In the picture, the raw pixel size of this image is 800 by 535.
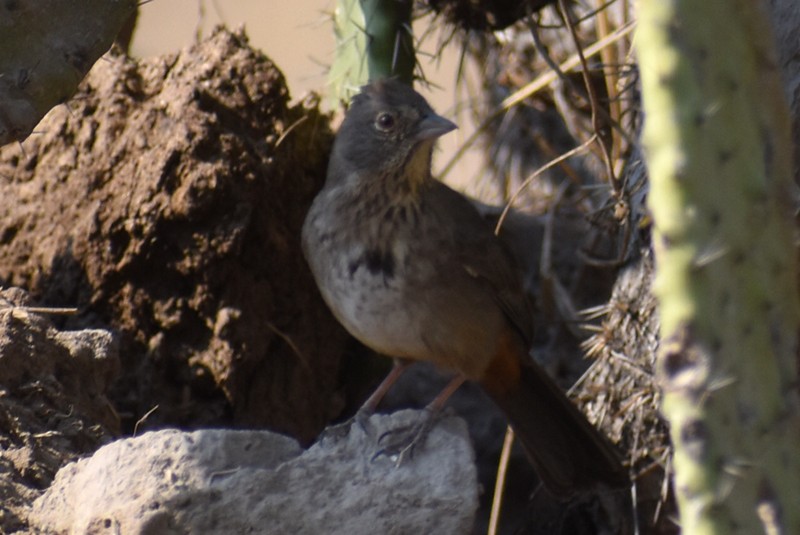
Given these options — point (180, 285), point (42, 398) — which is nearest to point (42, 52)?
point (42, 398)

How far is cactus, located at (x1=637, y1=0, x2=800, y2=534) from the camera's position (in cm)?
185

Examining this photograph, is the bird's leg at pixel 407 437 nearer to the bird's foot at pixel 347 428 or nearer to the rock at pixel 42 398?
the bird's foot at pixel 347 428

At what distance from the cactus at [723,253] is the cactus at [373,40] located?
2665mm

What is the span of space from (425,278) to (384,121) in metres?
0.62

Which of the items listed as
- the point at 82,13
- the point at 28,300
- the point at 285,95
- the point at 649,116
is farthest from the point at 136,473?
the point at 285,95

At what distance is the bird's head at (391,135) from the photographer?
159 inches

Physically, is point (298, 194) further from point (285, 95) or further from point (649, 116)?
point (649, 116)

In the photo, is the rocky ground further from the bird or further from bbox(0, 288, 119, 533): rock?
the bird

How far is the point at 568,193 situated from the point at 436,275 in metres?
2.66

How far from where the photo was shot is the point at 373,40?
14.7 ft

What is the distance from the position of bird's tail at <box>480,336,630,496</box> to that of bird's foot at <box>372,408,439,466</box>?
0.72m

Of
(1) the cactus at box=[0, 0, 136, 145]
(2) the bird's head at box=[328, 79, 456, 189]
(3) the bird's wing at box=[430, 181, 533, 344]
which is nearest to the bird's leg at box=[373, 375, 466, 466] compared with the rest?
(3) the bird's wing at box=[430, 181, 533, 344]

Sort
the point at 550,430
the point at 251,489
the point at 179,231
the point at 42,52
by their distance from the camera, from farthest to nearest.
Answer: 1. the point at 550,430
2. the point at 179,231
3. the point at 42,52
4. the point at 251,489

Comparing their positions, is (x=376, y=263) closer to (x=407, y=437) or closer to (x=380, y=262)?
(x=380, y=262)
